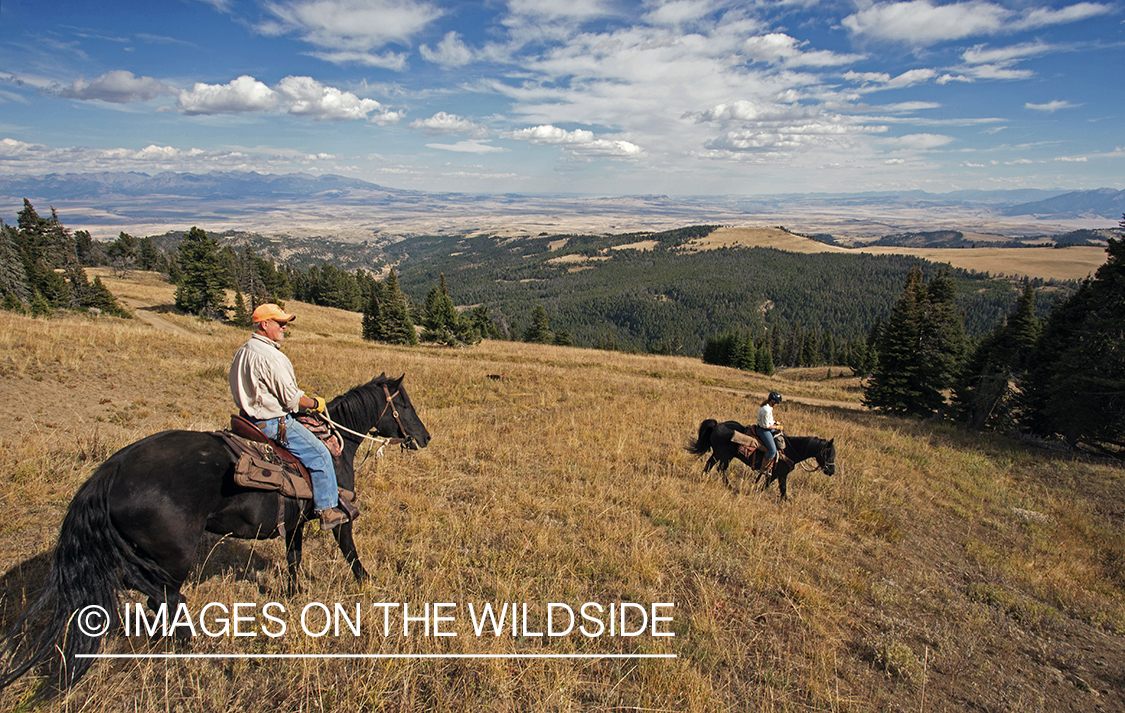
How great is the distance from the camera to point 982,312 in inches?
7534

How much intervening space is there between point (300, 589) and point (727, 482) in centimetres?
825

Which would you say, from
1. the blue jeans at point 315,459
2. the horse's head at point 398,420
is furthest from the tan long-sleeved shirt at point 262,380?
the horse's head at point 398,420

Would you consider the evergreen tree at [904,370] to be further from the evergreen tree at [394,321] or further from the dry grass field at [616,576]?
the evergreen tree at [394,321]

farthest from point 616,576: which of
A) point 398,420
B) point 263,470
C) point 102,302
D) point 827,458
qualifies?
point 102,302

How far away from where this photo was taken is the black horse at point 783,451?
9625 mm

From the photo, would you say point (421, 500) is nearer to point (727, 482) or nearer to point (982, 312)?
point (727, 482)

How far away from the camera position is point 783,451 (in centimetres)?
975

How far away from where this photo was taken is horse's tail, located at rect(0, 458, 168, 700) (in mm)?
3627

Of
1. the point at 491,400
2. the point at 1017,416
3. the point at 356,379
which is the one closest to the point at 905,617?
the point at 491,400

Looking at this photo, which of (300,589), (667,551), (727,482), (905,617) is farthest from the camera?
(727,482)

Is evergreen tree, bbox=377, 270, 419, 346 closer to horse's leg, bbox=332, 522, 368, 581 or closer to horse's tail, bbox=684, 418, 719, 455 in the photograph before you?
horse's tail, bbox=684, 418, 719, 455

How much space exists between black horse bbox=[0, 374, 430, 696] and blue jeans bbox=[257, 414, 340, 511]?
1.08 feet

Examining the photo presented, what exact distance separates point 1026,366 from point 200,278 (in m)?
69.0

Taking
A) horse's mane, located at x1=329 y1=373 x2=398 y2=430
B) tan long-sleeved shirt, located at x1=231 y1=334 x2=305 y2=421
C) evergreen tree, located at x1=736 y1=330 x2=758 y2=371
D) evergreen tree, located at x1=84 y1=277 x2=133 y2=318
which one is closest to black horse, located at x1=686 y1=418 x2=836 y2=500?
horse's mane, located at x1=329 y1=373 x2=398 y2=430
